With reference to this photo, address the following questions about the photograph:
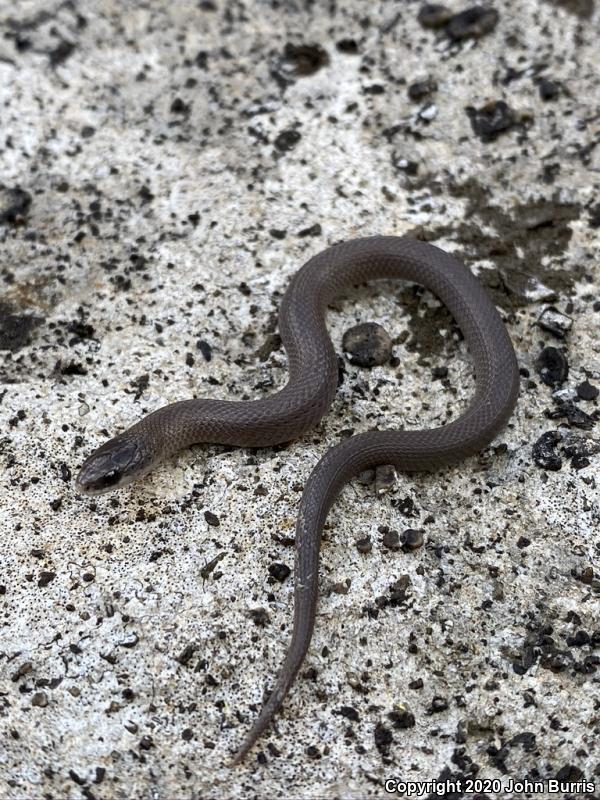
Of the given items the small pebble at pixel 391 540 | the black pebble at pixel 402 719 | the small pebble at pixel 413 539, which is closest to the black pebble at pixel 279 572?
the small pebble at pixel 391 540

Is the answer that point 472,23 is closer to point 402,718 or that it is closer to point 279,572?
→ point 279,572

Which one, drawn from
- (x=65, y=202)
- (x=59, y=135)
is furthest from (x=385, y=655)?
(x=59, y=135)

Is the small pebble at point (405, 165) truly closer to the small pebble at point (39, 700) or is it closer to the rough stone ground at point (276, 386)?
the rough stone ground at point (276, 386)

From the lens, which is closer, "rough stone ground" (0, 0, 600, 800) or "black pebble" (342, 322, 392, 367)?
"rough stone ground" (0, 0, 600, 800)

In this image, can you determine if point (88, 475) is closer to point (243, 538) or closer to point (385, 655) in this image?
point (243, 538)

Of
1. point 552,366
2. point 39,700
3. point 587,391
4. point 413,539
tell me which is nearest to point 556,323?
point 552,366

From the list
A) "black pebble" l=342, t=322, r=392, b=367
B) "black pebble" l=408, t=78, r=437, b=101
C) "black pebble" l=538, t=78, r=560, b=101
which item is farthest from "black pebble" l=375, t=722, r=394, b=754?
"black pebble" l=538, t=78, r=560, b=101

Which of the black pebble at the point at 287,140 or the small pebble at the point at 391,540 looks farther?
the black pebble at the point at 287,140

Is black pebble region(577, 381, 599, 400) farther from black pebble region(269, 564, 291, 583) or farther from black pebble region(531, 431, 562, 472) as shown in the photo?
black pebble region(269, 564, 291, 583)
